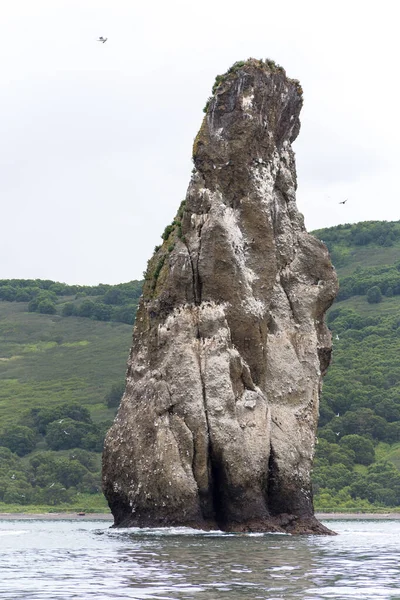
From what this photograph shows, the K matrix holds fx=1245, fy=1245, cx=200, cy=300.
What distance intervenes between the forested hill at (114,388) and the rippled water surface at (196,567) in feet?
166

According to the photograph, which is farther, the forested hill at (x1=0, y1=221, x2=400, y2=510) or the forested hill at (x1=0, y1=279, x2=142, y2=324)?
the forested hill at (x1=0, y1=279, x2=142, y2=324)

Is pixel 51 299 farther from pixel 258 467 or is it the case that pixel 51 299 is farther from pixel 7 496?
pixel 258 467

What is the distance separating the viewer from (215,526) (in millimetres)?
46625

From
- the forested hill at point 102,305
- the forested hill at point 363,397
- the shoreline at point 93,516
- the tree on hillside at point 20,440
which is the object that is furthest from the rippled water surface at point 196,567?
the forested hill at point 102,305

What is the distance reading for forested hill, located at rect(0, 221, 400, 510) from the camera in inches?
3912

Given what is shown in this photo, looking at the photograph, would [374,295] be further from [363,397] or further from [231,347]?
[231,347]

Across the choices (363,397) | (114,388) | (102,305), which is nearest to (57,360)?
(114,388)

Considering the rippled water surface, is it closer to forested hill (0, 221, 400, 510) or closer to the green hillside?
forested hill (0, 221, 400, 510)

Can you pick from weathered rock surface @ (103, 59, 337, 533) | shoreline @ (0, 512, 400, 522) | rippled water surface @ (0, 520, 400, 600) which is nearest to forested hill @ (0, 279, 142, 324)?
shoreline @ (0, 512, 400, 522)

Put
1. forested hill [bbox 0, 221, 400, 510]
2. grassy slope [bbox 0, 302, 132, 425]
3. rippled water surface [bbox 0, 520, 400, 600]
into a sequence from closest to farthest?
rippled water surface [bbox 0, 520, 400, 600], forested hill [bbox 0, 221, 400, 510], grassy slope [bbox 0, 302, 132, 425]

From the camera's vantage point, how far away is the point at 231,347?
48.4 m

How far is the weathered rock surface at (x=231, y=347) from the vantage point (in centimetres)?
4628

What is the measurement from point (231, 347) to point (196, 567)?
17.4 metres

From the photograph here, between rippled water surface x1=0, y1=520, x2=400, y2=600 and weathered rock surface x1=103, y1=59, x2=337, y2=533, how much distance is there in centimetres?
220
